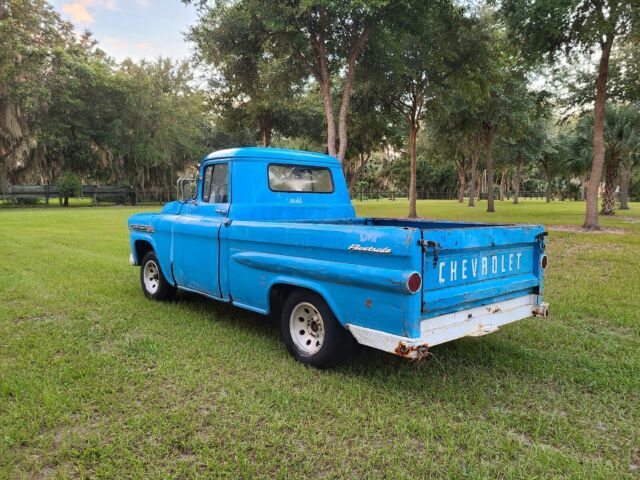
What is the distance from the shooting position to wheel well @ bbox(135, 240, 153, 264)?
6.88m

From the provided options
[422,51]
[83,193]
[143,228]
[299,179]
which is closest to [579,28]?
[422,51]

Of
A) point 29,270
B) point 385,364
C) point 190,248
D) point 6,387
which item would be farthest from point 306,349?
point 29,270

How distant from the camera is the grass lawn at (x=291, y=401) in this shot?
283cm

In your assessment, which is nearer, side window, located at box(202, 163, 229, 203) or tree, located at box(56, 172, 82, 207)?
side window, located at box(202, 163, 229, 203)

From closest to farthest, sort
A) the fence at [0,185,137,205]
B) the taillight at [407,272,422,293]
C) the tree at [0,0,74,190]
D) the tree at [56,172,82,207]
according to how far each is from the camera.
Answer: the taillight at [407,272,422,293]
the tree at [0,0,74,190]
the fence at [0,185,137,205]
the tree at [56,172,82,207]

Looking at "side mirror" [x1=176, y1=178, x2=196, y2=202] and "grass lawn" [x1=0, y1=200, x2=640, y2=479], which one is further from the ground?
"side mirror" [x1=176, y1=178, x2=196, y2=202]

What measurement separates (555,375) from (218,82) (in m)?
21.4

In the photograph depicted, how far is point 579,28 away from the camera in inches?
552

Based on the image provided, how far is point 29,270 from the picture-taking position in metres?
8.66

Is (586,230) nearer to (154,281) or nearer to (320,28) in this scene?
(320,28)

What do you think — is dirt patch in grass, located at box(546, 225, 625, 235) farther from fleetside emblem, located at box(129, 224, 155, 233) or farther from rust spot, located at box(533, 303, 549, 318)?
fleetside emblem, located at box(129, 224, 155, 233)

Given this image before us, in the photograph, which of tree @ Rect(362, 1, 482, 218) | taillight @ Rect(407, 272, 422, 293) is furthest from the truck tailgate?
tree @ Rect(362, 1, 482, 218)

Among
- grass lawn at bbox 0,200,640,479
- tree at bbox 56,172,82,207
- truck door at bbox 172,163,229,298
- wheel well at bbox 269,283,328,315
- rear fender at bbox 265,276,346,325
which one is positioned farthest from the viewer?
tree at bbox 56,172,82,207

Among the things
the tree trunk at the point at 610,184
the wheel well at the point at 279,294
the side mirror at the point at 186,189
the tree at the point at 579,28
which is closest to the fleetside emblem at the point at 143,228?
the side mirror at the point at 186,189
